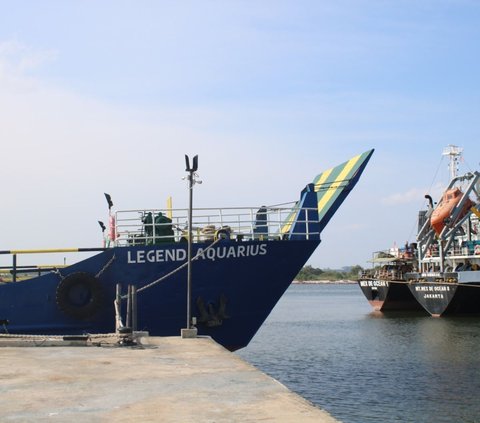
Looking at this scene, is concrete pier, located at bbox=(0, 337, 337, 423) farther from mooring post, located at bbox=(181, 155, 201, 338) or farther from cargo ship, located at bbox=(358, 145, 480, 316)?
cargo ship, located at bbox=(358, 145, 480, 316)

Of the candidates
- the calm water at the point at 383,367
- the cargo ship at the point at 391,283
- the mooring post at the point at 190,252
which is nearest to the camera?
the mooring post at the point at 190,252

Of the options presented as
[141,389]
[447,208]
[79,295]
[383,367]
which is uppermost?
[447,208]

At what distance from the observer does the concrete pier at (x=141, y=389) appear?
6836 mm

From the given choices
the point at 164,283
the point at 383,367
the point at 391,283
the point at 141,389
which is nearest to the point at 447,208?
the point at 391,283

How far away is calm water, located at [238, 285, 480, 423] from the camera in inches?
657

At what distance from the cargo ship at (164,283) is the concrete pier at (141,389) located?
4.01 metres

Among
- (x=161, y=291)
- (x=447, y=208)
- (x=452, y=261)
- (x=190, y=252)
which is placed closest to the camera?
(x=190, y=252)

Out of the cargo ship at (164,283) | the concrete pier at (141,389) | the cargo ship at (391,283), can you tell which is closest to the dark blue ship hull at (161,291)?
the cargo ship at (164,283)

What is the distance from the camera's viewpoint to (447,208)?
4700 cm

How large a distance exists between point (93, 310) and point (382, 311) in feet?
155

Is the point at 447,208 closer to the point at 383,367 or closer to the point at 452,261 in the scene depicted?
the point at 452,261

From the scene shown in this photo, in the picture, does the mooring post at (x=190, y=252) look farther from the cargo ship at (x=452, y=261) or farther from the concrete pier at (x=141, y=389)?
the cargo ship at (x=452, y=261)

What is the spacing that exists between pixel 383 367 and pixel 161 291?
37.0 ft

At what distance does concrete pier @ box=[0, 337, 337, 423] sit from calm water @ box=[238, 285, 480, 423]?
6.28 metres
